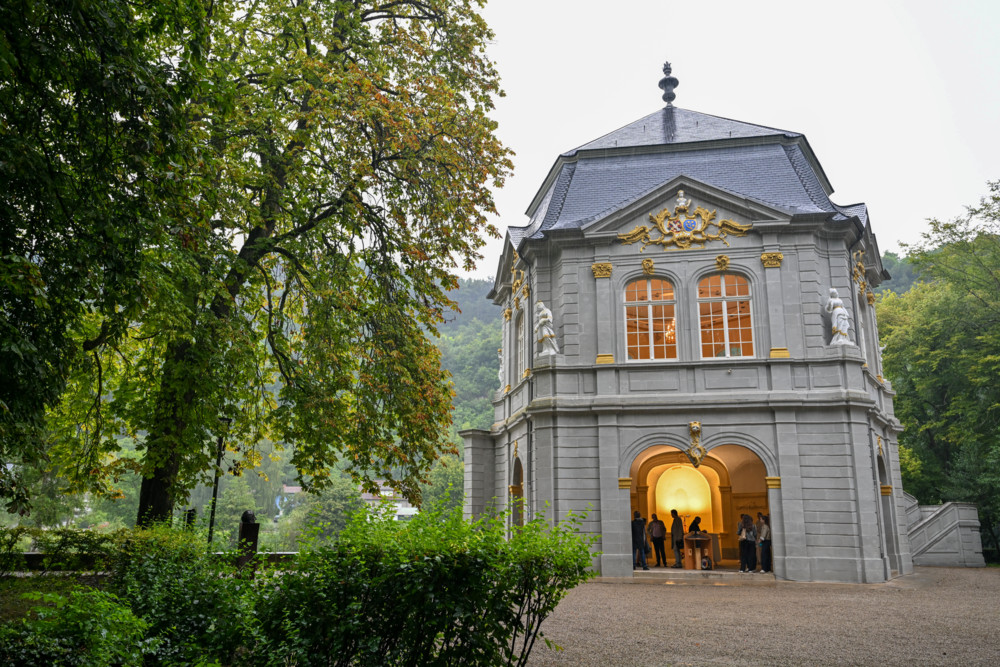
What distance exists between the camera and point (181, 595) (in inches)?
290

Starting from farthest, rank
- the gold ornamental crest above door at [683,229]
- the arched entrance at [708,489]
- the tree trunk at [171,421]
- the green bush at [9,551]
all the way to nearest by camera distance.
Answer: the arched entrance at [708,489]
the gold ornamental crest above door at [683,229]
the tree trunk at [171,421]
the green bush at [9,551]

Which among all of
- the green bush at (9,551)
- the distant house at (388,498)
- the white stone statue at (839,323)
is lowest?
the green bush at (9,551)

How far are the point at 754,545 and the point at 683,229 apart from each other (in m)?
8.35

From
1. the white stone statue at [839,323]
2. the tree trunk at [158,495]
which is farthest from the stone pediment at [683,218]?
the tree trunk at [158,495]

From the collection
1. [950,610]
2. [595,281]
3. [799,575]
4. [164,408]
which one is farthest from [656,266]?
[164,408]

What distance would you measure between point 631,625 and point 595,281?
1090cm

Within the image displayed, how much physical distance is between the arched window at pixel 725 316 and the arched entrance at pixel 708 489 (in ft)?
12.8

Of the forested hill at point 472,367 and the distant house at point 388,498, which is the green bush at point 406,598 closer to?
the distant house at point 388,498

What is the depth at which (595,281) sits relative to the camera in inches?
810

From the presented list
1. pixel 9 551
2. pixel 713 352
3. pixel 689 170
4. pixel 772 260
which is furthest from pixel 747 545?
pixel 9 551

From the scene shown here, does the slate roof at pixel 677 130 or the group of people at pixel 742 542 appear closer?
the group of people at pixel 742 542

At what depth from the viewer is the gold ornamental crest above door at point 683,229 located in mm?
20125

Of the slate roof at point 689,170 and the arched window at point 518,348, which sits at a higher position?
the slate roof at point 689,170

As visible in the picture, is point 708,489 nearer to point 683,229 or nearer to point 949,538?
point 683,229
